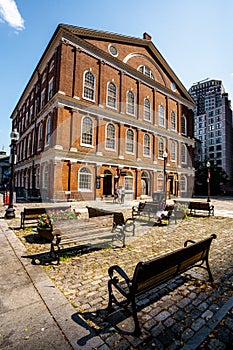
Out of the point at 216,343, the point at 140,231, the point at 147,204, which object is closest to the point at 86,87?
the point at 147,204

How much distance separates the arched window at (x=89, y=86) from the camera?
19827 mm

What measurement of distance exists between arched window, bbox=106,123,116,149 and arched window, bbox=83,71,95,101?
11.6 ft

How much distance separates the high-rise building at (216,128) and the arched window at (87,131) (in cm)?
5256

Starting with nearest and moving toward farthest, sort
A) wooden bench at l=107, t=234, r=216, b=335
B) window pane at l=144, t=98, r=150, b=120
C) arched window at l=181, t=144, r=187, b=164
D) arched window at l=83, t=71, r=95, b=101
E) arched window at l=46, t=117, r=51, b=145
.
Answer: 1. wooden bench at l=107, t=234, r=216, b=335
2. arched window at l=83, t=71, r=95, b=101
3. arched window at l=46, t=117, r=51, b=145
4. window pane at l=144, t=98, r=150, b=120
5. arched window at l=181, t=144, r=187, b=164

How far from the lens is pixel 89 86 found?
2017 centimetres

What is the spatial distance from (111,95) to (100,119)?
13.1ft

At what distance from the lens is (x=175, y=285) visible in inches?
142

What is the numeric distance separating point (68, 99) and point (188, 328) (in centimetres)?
1885

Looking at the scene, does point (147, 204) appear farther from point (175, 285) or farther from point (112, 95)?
point (112, 95)

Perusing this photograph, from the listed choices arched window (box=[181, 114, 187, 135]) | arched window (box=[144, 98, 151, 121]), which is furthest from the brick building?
arched window (box=[181, 114, 187, 135])

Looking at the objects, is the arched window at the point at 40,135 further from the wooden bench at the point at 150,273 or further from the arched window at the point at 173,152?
the wooden bench at the point at 150,273

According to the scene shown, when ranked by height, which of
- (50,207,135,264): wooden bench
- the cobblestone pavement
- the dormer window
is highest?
the dormer window

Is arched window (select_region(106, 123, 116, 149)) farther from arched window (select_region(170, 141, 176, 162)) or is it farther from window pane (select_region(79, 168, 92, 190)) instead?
arched window (select_region(170, 141, 176, 162))

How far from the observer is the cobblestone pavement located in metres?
2.29
